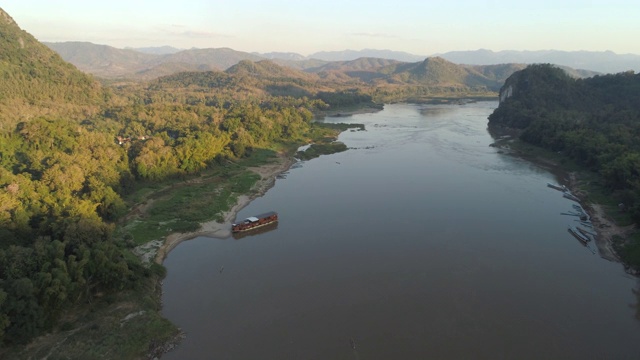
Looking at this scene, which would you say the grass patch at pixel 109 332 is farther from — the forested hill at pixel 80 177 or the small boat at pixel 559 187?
the small boat at pixel 559 187

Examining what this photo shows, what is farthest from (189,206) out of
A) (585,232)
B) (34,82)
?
(34,82)

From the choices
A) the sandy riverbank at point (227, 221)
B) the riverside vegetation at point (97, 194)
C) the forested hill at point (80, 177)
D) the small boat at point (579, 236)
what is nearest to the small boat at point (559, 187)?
the riverside vegetation at point (97, 194)

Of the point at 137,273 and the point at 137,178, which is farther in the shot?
the point at 137,178

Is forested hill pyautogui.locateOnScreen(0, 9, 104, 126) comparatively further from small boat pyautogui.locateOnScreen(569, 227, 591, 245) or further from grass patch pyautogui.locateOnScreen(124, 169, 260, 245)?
small boat pyautogui.locateOnScreen(569, 227, 591, 245)

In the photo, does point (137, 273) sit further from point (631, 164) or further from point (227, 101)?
point (227, 101)

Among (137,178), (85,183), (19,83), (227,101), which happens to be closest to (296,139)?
(137,178)

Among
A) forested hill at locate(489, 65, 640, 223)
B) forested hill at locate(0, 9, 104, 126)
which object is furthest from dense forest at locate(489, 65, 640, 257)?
forested hill at locate(0, 9, 104, 126)
